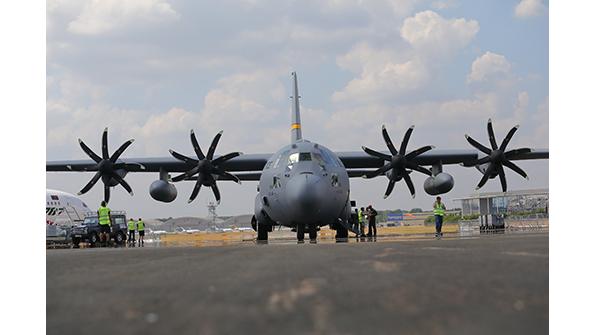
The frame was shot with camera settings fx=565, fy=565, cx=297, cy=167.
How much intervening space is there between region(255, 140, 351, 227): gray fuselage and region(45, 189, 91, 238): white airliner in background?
20.1 m

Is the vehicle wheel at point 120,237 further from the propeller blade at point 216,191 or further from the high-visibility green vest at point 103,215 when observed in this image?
the high-visibility green vest at point 103,215

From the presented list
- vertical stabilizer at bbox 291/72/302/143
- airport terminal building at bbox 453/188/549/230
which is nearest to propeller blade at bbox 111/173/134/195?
vertical stabilizer at bbox 291/72/302/143

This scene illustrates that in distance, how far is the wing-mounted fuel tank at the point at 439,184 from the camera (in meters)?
28.5

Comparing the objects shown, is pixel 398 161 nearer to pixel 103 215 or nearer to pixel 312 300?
pixel 103 215

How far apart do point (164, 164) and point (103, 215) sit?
23.8 ft

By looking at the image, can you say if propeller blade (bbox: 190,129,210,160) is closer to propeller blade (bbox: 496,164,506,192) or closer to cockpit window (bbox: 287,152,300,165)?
cockpit window (bbox: 287,152,300,165)

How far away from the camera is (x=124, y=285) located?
19.4 ft

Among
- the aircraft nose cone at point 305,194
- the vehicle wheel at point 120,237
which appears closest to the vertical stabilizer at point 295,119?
the aircraft nose cone at point 305,194

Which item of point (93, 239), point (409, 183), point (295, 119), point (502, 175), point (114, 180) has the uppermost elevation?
point (295, 119)

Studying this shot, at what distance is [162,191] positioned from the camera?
1126 inches

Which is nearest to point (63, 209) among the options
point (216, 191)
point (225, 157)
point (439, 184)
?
point (216, 191)

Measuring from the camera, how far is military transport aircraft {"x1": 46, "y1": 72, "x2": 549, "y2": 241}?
20312 mm
